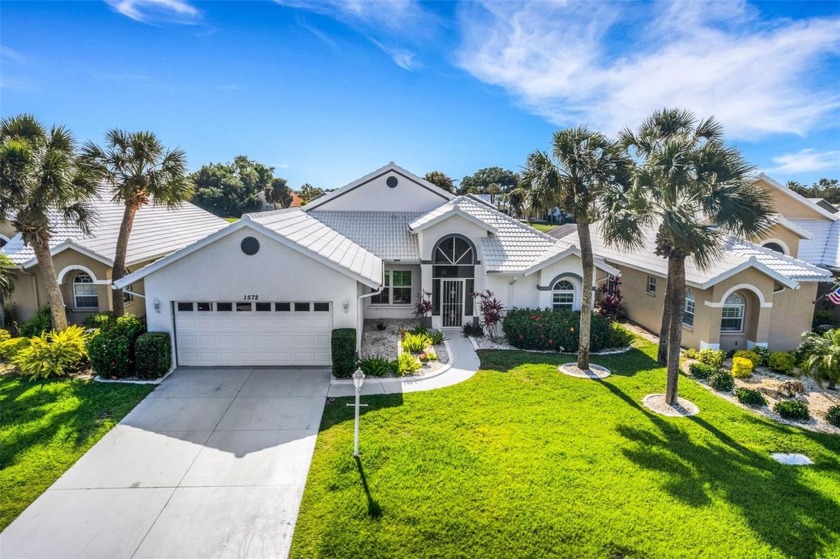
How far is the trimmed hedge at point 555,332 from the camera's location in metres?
16.5

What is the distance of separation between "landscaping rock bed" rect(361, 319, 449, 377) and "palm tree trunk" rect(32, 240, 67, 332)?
1020 cm

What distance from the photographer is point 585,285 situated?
14156 mm

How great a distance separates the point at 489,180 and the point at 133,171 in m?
86.3

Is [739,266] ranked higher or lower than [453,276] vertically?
higher

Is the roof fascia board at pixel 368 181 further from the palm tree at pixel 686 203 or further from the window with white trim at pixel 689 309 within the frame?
the palm tree at pixel 686 203

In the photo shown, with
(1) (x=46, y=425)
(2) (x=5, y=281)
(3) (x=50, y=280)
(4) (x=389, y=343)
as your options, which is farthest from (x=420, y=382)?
(2) (x=5, y=281)

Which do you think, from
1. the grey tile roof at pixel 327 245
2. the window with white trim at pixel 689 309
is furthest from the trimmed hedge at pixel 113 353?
the window with white trim at pixel 689 309

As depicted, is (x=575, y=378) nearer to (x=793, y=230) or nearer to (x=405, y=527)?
(x=405, y=527)

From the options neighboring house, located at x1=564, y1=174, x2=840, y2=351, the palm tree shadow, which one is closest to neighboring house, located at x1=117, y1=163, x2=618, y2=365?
neighboring house, located at x1=564, y1=174, x2=840, y2=351

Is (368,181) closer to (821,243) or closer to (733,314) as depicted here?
(733,314)

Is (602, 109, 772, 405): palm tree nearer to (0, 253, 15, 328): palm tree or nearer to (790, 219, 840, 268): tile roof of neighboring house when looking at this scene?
(790, 219, 840, 268): tile roof of neighboring house

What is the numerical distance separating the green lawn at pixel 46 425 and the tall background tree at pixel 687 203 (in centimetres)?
1339

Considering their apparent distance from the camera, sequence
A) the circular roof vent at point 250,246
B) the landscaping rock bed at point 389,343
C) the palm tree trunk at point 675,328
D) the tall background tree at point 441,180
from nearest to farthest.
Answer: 1. the palm tree trunk at point 675,328
2. the circular roof vent at point 250,246
3. the landscaping rock bed at point 389,343
4. the tall background tree at point 441,180

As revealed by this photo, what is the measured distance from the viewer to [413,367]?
14000 mm
